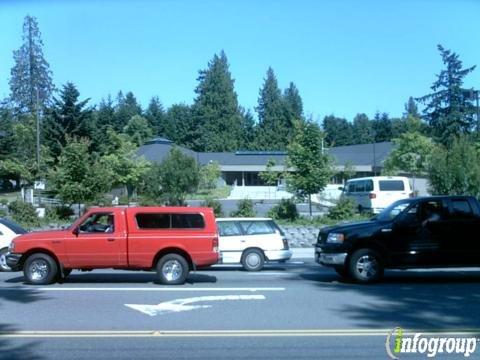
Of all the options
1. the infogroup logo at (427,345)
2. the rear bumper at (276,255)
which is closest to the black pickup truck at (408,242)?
the rear bumper at (276,255)

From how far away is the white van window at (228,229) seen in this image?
1685 cm

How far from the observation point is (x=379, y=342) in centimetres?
777

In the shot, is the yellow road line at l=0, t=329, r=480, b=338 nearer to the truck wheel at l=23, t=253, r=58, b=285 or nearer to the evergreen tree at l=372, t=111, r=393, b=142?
the truck wheel at l=23, t=253, r=58, b=285

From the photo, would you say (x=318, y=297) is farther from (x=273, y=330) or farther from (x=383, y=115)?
(x=383, y=115)

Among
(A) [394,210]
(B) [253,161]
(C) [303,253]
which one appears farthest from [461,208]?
(B) [253,161]

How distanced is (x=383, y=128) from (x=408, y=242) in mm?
100696

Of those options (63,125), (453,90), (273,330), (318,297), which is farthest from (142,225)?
(453,90)

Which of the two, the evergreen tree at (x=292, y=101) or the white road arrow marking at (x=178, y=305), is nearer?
the white road arrow marking at (x=178, y=305)

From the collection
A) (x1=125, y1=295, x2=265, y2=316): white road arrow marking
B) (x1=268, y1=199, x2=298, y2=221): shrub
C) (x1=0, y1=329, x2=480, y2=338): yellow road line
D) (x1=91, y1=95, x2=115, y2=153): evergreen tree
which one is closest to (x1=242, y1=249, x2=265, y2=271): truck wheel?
(x1=125, y1=295, x2=265, y2=316): white road arrow marking

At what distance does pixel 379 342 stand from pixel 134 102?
12291cm

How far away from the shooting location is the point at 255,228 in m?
17.0

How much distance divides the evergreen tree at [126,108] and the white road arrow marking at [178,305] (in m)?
87.0

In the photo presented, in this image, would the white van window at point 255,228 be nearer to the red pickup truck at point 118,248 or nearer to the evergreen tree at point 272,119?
the red pickup truck at point 118,248

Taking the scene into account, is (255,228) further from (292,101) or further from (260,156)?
(292,101)
